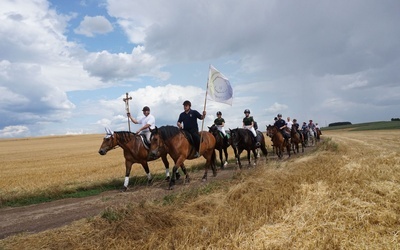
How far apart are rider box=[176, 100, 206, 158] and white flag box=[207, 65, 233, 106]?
0.92m

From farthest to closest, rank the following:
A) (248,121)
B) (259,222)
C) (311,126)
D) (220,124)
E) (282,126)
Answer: (311,126) < (282,126) < (248,121) < (220,124) < (259,222)

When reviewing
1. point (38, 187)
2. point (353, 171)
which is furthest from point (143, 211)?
point (38, 187)

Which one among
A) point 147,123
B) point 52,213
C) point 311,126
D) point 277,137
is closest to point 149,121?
point 147,123

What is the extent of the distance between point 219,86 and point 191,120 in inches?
72.2

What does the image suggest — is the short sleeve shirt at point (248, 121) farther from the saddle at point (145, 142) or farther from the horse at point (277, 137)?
the saddle at point (145, 142)

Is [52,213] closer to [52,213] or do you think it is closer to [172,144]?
[52,213]

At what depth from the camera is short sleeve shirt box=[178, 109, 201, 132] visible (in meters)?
12.0

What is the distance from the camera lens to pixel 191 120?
12031 millimetres

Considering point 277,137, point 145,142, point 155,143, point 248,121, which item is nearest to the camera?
point 155,143

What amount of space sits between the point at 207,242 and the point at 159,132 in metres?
6.61

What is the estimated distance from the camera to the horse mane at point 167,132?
11.0 metres

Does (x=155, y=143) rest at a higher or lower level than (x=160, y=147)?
higher

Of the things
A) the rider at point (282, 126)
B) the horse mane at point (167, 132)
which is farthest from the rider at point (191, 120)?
the rider at point (282, 126)

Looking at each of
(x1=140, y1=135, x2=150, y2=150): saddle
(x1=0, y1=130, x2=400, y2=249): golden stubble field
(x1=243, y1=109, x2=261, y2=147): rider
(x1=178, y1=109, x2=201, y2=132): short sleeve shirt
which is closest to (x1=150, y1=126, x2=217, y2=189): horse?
(x1=178, y1=109, x2=201, y2=132): short sleeve shirt
